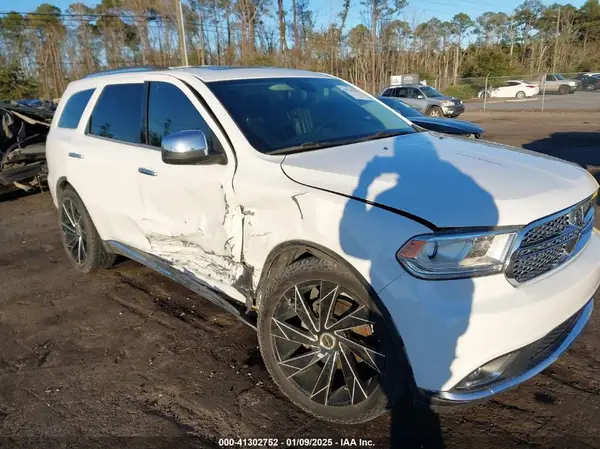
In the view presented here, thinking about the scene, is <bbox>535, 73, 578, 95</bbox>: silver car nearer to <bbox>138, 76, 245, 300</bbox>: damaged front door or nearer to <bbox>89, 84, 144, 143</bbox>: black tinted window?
<bbox>89, 84, 144, 143</bbox>: black tinted window

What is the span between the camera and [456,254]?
6.77ft

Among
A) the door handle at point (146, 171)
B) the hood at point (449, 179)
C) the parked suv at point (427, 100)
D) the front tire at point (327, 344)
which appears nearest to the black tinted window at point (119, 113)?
the door handle at point (146, 171)

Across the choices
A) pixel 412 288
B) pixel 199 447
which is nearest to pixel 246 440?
pixel 199 447

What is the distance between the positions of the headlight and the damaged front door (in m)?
1.19

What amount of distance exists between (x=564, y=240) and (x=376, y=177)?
0.99m

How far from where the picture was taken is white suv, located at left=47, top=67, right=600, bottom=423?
205cm

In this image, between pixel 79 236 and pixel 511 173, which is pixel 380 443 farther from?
pixel 79 236

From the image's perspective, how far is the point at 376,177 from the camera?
2.38 m

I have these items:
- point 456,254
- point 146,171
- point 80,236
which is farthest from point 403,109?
point 456,254

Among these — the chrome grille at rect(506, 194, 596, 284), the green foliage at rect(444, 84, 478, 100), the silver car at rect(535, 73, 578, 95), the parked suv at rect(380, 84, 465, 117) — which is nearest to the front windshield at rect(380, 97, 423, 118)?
the chrome grille at rect(506, 194, 596, 284)

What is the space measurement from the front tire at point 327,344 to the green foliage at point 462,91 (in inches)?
1539

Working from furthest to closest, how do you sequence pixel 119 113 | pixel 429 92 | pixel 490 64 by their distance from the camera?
1. pixel 490 64
2. pixel 429 92
3. pixel 119 113

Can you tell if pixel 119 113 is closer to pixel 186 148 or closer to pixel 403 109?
pixel 186 148

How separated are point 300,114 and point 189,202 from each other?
997 millimetres
